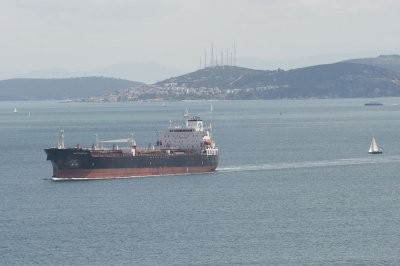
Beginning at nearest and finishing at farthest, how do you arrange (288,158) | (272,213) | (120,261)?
(120,261) → (272,213) → (288,158)

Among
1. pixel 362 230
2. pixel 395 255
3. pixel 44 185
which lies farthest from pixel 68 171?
pixel 395 255

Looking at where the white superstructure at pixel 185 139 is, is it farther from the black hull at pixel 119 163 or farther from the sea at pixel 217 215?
the sea at pixel 217 215

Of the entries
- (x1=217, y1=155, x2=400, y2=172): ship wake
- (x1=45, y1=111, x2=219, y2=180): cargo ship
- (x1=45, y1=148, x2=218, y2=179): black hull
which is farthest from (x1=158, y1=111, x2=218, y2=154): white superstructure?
(x1=217, y1=155, x2=400, y2=172): ship wake

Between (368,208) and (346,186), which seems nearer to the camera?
(368,208)

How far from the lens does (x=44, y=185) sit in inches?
3821

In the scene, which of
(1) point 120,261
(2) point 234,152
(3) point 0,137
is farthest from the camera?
(3) point 0,137

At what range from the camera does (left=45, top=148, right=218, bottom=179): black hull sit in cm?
9994

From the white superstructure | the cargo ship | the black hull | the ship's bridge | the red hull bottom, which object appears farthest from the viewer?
the ship's bridge

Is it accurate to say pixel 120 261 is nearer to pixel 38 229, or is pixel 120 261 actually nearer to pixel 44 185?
Answer: pixel 38 229

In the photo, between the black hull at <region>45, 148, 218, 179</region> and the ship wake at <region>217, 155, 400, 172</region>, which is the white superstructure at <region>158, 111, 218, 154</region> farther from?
the ship wake at <region>217, 155, 400, 172</region>

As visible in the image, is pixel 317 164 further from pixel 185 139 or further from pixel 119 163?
pixel 119 163

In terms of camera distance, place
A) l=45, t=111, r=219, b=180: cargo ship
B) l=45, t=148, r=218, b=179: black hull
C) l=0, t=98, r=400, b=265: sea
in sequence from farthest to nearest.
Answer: l=45, t=111, r=219, b=180: cargo ship, l=45, t=148, r=218, b=179: black hull, l=0, t=98, r=400, b=265: sea

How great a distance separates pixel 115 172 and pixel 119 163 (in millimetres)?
830

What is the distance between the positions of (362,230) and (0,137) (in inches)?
4970
